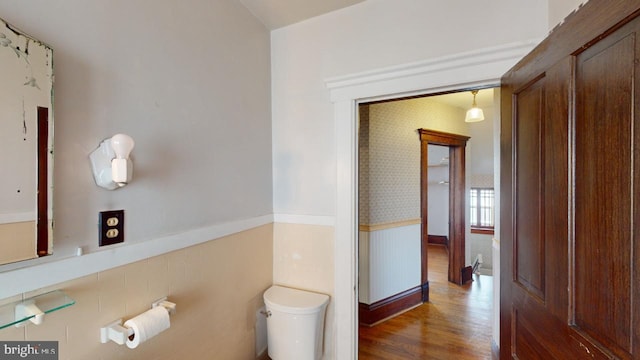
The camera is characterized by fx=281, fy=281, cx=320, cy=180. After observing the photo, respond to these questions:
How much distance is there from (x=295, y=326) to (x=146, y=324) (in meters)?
0.82

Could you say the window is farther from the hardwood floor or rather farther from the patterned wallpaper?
the patterned wallpaper

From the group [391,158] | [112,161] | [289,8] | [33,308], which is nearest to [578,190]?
[112,161]

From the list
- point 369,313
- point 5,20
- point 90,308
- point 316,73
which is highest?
point 316,73

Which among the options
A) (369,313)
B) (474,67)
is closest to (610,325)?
(474,67)

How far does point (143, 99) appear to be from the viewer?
1.14 m

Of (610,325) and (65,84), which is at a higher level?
(65,84)

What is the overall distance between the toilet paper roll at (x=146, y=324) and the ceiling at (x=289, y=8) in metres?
1.67

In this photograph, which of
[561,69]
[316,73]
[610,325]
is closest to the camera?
[610,325]

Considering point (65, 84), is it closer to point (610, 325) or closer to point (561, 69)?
point (561, 69)

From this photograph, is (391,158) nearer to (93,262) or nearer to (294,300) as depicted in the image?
(294,300)

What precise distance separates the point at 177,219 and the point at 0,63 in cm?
75

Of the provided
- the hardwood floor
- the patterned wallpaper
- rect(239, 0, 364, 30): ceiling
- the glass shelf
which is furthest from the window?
the glass shelf

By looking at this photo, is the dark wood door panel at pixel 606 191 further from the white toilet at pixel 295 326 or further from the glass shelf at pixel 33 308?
the glass shelf at pixel 33 308

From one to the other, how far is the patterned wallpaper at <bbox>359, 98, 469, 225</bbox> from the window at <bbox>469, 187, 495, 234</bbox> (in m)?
2.38
